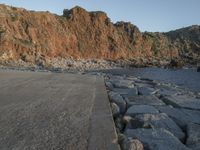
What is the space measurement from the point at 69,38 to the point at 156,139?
73.7 m

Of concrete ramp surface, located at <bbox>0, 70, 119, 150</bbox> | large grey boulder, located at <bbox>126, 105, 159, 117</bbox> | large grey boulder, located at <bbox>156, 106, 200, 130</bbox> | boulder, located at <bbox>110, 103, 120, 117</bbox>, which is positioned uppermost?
concrete ramp surface, located at <bbox>0, 70, 119, 150</bbox>

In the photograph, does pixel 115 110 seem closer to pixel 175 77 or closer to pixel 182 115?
pixel 182 115

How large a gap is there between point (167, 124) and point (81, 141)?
188cm

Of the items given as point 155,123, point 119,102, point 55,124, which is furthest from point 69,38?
point 55,124

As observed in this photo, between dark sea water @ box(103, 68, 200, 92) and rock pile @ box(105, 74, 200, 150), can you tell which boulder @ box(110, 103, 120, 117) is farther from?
dark sea water @ box(103, 68, 200, 92)

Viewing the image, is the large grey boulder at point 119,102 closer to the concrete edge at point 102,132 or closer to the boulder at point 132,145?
the concrete edge at point 102,132

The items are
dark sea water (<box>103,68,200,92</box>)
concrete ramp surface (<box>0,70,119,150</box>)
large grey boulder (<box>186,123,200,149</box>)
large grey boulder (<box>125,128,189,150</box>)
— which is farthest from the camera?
dark sea water (<box>103,68,200,92</box>)

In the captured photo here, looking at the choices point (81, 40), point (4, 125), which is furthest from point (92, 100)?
point (81, 40)

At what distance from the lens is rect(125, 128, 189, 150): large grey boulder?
389 centimetres

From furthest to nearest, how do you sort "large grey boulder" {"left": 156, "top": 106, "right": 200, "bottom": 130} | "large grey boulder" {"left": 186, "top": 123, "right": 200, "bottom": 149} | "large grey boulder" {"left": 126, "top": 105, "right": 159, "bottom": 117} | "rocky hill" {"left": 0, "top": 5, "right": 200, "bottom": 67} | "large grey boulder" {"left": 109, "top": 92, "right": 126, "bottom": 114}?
"rocky hill" {"left": 0, "top": 5, "right": 200, "bottom": 67}, "large grey boulder" {"left": 109, "top": 92, "right": 126, "bottom": 114}, "large grey boulder" {"left": 126, "top": 105, "right": 159, "bottom": 117}, "large grey boulder" {"left": 156, "top": 106, "right": 200, "bottom": 130}, "large grey boulder" {"left": 186, "top": 123, "right": 200, "bottom": 149}

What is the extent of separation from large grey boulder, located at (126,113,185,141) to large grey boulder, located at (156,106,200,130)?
258 mm

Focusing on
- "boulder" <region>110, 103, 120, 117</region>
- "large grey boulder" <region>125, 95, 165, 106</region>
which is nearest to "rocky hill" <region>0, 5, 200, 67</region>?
"large grey boulder" <region>125, 95, 165, 106</region>

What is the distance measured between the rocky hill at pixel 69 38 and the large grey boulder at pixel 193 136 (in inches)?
1898

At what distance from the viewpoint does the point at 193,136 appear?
4.56 metres
